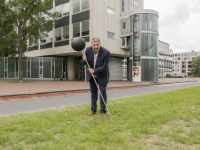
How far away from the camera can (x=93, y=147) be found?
2.60 m

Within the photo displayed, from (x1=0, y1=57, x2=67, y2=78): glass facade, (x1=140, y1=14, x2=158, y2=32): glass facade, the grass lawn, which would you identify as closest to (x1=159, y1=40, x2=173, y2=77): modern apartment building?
(x1=140, y1=14, x2=158, y2=32): glass facade

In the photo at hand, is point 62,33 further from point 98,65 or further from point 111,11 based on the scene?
point 98,65

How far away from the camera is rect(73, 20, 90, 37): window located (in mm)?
22359

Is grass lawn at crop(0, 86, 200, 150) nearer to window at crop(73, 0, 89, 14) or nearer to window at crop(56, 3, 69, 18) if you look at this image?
window at crop(73, 0, 89, 14)

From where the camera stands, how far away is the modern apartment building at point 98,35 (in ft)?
73.2

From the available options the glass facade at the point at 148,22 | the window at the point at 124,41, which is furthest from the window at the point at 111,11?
the glass facade at the point at 148,22

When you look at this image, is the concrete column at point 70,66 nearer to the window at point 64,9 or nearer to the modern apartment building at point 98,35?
the modern apartment building at point 98,35

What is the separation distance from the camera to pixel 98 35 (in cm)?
2261

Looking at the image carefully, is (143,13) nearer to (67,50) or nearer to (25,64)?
(67,50)

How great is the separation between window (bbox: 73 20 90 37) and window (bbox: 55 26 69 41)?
136cm

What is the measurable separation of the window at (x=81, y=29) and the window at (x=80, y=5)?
1827 mm

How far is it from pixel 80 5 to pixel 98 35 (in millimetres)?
4671

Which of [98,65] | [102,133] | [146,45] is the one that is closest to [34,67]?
[146,45]

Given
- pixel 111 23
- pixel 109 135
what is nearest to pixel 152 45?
pixel 111 23
